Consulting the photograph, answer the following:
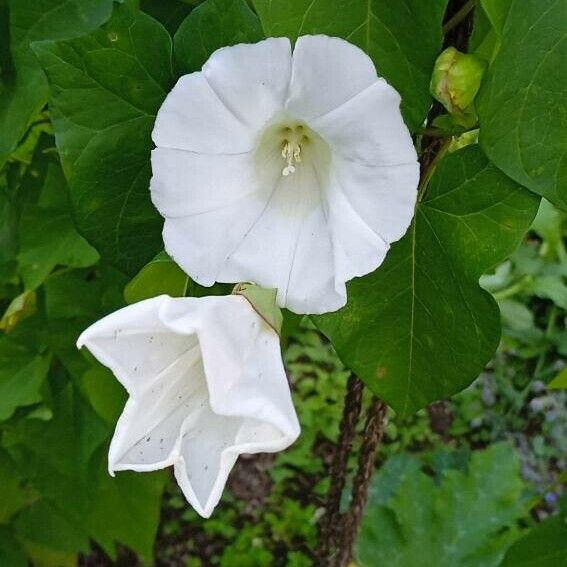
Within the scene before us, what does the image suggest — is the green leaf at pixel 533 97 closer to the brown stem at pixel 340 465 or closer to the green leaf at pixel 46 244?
the brown stem at pixel 340 465

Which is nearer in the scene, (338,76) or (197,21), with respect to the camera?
(338,76)

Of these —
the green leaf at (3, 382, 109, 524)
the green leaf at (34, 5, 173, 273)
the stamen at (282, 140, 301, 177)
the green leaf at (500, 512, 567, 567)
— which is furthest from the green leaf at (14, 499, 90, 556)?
the stamen at (282, 140, 301, 177)

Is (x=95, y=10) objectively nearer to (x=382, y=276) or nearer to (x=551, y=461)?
(x=382, y=276)

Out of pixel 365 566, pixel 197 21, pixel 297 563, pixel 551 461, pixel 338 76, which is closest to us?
pixel 338 76

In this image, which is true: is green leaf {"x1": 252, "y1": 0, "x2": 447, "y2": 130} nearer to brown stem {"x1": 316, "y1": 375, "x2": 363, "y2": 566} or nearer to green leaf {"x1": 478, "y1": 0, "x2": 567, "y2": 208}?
green leaf {"x1": 478, "y1": 0, "x2": 567, "y2": 208}

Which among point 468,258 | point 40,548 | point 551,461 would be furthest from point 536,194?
point 551,461

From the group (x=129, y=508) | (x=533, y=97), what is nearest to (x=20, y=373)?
(x=129, y=508)

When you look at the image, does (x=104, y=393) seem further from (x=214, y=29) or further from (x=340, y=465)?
(x=214, y=29)
